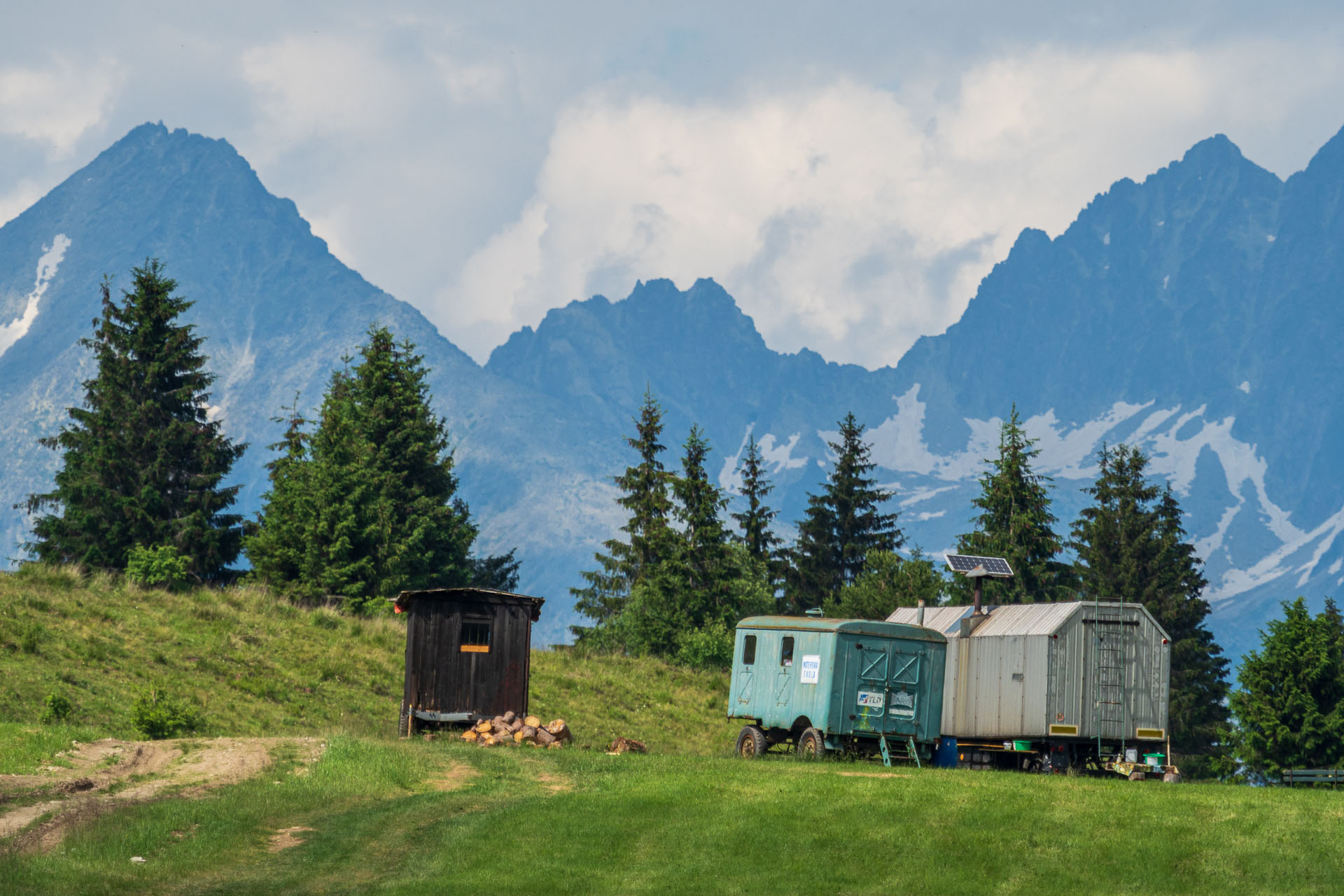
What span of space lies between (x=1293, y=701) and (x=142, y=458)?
1879 inches

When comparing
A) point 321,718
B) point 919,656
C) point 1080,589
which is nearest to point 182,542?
point 321,718

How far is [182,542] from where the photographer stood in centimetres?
5519

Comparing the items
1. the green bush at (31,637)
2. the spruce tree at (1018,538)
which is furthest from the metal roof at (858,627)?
the spruce tree at (1018,538)

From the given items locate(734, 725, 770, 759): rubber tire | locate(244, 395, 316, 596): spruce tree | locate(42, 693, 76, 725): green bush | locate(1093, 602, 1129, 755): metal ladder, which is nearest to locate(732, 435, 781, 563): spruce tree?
locate(244, 395, 316, 596): spruce tree

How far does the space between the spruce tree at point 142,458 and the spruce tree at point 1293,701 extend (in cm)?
4232

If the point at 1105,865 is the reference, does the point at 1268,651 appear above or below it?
above

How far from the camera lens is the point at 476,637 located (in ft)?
95.9

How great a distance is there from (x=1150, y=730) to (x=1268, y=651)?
17.6 meters

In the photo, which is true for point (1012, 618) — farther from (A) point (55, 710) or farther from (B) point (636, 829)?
(A) point (55, 710)

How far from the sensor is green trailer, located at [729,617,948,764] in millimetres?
26781

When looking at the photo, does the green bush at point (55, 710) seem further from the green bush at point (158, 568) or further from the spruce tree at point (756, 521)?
the spruce tree at point (756, 521)

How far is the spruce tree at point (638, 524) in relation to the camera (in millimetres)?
62281

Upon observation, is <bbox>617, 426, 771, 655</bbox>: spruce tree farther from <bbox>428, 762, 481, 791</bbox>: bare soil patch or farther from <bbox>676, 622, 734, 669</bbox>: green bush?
<bbox>428, 762, 481, 791</bbox>: bare soil patch

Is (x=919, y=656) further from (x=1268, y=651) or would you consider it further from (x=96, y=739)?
(x=1268, y=651)
